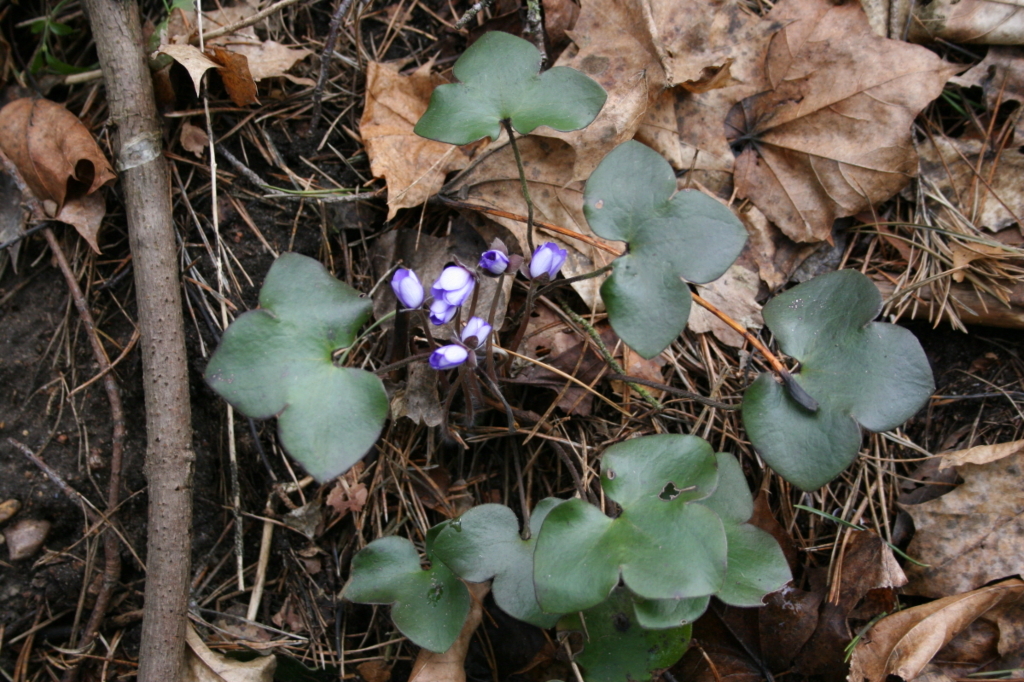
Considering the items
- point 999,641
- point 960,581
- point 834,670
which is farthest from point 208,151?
point 999,641

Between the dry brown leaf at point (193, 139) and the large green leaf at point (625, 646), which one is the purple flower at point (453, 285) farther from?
the dry brown leaf at point (193, 139)

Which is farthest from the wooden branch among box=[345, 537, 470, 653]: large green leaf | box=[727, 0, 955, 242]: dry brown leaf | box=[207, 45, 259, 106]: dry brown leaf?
box=[727, 0, 955, 242]: dry brown leaf

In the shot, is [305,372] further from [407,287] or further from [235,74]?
[235,74]

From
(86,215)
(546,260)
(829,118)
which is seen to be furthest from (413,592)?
(829,118)

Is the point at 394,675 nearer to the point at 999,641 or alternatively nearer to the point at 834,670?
the point at 834,670

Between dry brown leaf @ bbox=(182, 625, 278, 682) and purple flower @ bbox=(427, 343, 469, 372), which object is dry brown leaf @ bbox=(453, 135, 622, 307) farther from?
dry brown leaf @ bbox=(182, 625, 278, 682)

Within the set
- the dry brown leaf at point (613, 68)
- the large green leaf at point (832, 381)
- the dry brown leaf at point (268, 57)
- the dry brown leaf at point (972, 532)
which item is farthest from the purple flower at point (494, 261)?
the dry brown leaf at point (972, 532)
